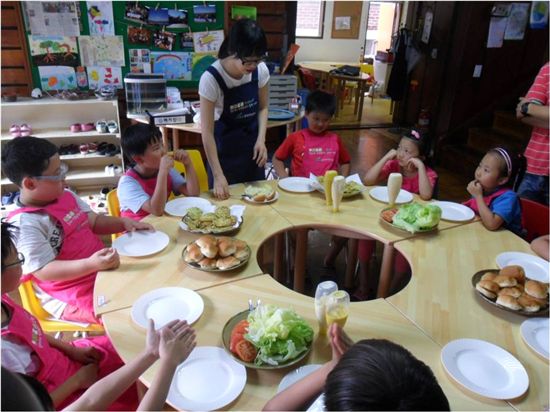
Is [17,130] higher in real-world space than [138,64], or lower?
lower

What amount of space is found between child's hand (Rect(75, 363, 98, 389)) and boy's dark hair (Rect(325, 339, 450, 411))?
0.94 m

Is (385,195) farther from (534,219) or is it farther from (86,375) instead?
(86,375)

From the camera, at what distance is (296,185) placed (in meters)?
2.43

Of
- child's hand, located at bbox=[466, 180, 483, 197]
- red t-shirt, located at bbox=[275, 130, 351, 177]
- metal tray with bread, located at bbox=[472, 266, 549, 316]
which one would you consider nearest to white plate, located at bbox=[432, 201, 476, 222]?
child's hand, located at bbox=[466, 180, 483, 197]

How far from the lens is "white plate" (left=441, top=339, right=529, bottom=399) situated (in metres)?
1.10

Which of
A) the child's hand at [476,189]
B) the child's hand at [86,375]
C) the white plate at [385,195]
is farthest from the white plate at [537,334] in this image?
the child's hand at [86,375]

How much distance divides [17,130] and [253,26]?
2.75 m

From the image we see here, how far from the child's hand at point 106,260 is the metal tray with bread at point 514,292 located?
1318 mm

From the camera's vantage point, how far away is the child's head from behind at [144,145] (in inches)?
79.5

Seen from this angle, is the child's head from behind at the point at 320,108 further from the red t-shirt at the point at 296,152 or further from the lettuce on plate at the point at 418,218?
the lettuce on plate at the point at 418,218

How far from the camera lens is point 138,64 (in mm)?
4238

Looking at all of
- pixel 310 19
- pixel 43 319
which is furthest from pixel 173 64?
pixel 310 19

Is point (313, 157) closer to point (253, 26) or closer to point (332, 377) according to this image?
point (253, 26)

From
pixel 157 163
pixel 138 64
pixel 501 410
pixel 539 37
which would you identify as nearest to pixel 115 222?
pixel 157 163
